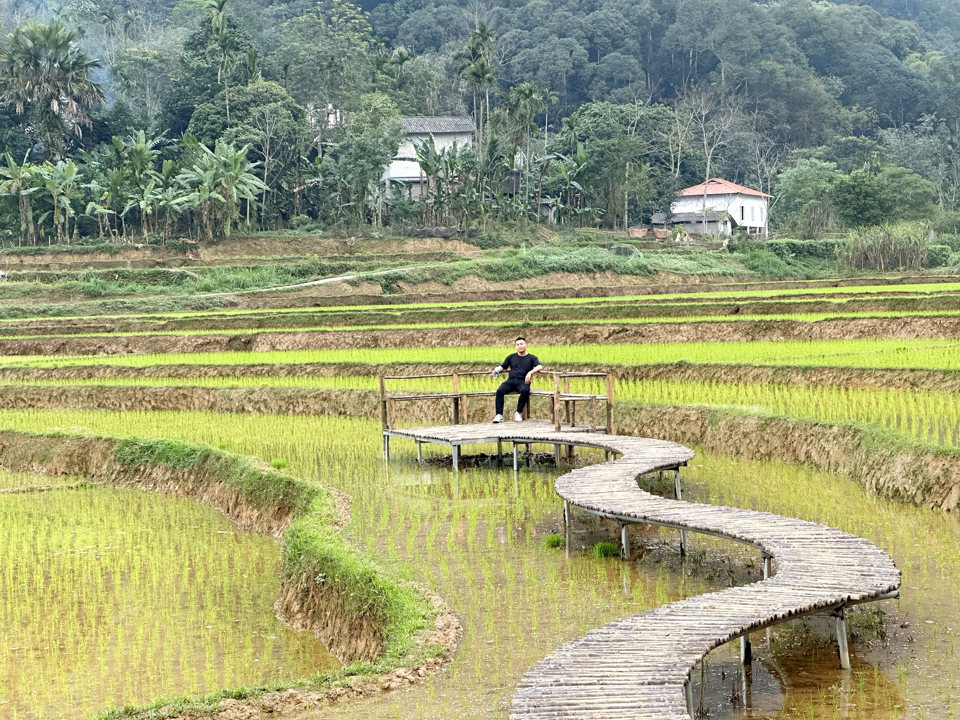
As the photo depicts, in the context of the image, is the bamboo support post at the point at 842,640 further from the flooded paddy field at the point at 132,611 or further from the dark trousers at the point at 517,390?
the dark trousers at the point at 517,390

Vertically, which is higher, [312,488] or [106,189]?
[106,189]

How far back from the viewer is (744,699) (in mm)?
5984

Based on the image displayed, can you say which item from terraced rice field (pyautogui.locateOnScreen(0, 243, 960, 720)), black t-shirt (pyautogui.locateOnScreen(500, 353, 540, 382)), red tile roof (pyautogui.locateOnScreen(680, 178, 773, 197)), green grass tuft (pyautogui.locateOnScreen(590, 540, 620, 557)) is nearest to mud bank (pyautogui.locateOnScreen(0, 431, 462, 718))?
terraced rice field (pyautogui.locateOnScreen(0, 243, 960, 720))

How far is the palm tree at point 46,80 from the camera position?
53750 millimetres

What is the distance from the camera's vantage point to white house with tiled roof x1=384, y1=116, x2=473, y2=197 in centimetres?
5972

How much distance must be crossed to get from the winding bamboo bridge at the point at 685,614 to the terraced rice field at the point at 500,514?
33 centimetres

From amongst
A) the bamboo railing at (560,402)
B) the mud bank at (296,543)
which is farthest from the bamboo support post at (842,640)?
the bamboo railing at (560,402)

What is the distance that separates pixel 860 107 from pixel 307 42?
3770 cm

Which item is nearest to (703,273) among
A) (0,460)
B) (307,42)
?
(307,42)

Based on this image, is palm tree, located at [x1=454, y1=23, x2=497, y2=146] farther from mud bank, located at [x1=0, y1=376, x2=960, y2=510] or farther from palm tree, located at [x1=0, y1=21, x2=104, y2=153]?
mud bank, located at [x1=0, y1=376, x2=960, y2=510]

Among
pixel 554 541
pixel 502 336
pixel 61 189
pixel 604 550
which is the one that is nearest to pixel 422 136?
pixel 61 189

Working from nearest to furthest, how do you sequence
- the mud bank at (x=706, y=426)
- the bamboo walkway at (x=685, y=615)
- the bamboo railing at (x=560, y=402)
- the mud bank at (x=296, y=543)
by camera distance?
the bamboo walkway at (x=685, y=615)
the mud bank at (x=296, y=543)
the mud bank at (x=706, y=426)
the bamboo railing at (x=560, y=402)

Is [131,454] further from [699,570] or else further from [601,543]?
[699,570]

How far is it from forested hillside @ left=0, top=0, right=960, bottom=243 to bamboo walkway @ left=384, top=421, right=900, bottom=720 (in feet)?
128
